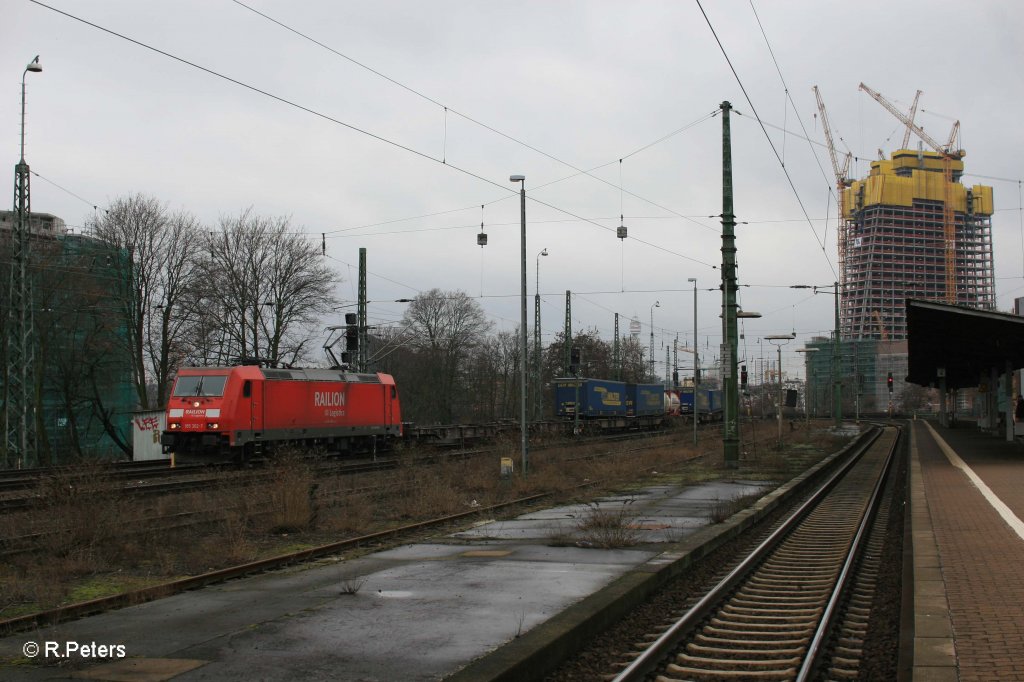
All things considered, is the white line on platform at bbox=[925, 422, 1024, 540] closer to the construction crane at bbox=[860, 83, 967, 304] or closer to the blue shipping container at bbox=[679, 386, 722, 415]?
the blue shipping container at bbox=[679, 386, 722, 415]

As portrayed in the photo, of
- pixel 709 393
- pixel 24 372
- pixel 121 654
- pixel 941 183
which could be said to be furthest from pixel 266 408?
pixel 941 183

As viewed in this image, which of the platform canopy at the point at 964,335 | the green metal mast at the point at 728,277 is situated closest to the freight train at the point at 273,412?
the green metal mast at the point at 728,277

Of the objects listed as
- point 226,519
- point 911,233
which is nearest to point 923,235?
point 911,233

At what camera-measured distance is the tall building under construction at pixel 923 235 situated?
155375mm

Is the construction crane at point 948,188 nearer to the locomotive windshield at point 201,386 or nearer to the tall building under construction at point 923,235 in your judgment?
the tall building under construction at point 923,235

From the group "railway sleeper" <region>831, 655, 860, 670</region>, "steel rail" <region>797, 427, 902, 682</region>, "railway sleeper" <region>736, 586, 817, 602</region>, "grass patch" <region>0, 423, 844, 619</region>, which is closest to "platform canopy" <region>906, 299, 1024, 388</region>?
"grass patch" <region>0, 423, 844, 619</region>

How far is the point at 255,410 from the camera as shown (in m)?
25.4

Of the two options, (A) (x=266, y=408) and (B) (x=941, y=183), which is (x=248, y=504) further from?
(B) (x=941, y=183)

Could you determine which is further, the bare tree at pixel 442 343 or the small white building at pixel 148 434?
the bare tree at pixel 442 343

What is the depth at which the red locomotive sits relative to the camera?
24.6 metres

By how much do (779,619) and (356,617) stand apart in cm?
395

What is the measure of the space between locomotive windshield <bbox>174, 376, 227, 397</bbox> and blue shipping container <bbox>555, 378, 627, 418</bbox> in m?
29.4

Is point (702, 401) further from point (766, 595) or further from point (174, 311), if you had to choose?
point (766, 595)

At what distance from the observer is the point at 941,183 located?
171 m
